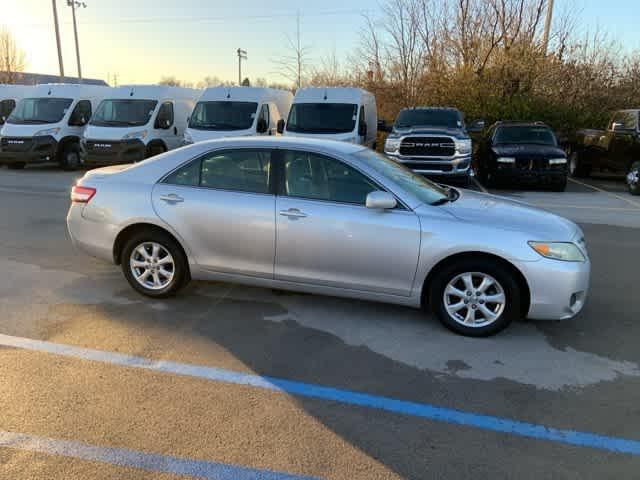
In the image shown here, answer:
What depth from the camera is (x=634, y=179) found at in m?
12.6

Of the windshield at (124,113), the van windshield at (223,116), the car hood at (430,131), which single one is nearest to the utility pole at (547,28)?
the car hood at (430,131)

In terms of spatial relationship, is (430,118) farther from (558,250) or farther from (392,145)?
(558,250)

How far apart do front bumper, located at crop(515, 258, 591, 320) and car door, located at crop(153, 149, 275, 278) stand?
2.14 metres

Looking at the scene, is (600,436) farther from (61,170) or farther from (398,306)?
(61,170)

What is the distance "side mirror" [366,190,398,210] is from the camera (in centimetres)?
412

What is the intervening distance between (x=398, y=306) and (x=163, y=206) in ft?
7.81

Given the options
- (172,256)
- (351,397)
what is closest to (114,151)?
(172,256)

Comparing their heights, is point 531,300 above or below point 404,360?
above

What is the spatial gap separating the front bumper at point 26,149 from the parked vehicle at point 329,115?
7.71 m

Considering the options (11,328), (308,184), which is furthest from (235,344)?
(11,328)

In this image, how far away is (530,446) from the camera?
288cm

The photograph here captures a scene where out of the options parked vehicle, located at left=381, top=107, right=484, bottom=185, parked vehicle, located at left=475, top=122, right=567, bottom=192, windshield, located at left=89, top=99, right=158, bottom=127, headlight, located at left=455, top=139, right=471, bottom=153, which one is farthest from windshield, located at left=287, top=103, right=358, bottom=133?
windshield, located at left=89, top=99, right=158, bottom=127

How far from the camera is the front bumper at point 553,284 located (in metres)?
3.99

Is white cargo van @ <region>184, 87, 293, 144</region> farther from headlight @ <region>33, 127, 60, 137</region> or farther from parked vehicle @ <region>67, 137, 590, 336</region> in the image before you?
parked vehicle @ <region>67, 137, 590, 336</region>
